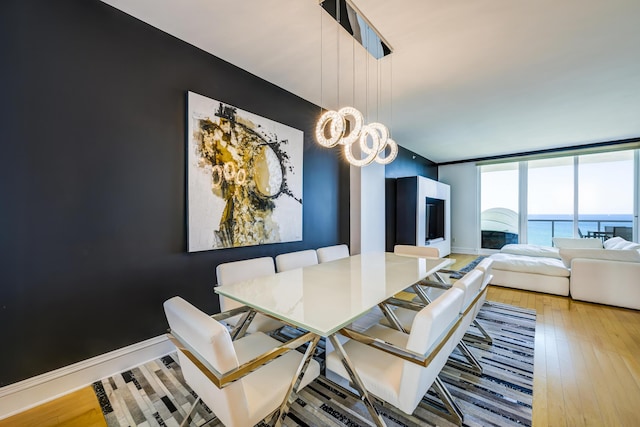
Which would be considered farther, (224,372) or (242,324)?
(242,324)

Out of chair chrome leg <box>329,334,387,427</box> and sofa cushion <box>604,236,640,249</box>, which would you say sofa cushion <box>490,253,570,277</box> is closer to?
sofa cushion <box>604,236,640,249</box>

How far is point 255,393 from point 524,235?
751 centimetres

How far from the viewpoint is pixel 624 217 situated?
17.7 ft

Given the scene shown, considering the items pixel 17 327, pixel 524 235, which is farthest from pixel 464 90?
pixel 524 235

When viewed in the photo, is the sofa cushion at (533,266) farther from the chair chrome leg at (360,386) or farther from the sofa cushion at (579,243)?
the chair chrome leg at (360,386)

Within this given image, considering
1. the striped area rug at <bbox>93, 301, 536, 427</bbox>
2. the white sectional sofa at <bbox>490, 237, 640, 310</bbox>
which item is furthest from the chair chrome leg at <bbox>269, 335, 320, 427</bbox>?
the white sectional sofa at <bbox>490, 237, 640, 310</bbox>

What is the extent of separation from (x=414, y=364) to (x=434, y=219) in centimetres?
595

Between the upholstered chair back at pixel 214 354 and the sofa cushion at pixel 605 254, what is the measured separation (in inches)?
181

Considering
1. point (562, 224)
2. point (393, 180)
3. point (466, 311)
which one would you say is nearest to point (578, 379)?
point (466, 311)

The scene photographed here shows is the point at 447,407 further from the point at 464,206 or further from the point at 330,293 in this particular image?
the point at 464,206

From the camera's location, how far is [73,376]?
5.78 ft

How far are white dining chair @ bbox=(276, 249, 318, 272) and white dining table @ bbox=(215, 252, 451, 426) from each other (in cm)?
24

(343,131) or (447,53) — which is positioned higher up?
(447,53)

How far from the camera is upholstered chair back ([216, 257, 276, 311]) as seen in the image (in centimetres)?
191
